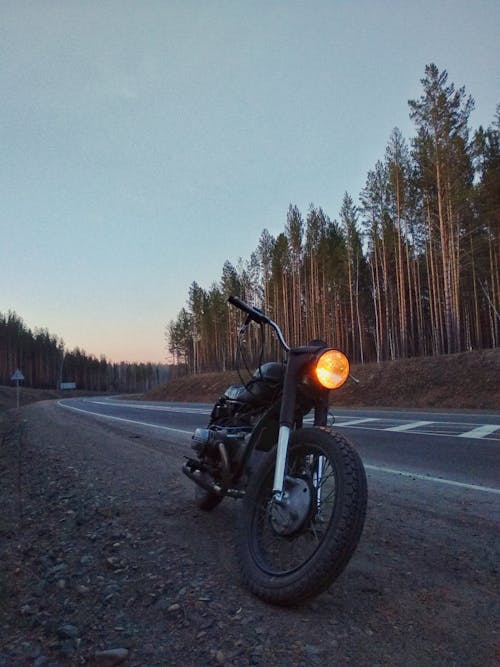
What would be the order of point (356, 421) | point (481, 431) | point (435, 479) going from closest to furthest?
point (435, 479) < point (481, 431) < point (356, 421)

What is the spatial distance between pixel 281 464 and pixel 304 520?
31cm

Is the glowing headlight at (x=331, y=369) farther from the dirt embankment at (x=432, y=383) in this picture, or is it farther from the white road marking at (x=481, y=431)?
the dirt embankment at (x=432, y=383)

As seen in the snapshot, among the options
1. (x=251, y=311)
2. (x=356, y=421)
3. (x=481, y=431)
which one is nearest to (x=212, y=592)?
(x=251, y=311)

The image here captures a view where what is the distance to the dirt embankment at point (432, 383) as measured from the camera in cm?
1798

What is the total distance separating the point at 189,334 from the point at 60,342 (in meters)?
58.8

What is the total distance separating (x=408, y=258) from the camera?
30547mm

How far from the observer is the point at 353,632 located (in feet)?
6.40

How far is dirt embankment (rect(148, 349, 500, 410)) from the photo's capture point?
59.0 feet

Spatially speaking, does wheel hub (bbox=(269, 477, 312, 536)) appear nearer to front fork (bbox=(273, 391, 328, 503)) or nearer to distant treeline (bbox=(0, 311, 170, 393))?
front fork (bbox=(273, 391, 328, 503))

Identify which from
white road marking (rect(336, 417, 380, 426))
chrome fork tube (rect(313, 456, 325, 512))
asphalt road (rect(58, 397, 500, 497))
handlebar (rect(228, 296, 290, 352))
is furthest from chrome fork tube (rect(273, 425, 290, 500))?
white road marking (rect(336, 417, 380, 426))

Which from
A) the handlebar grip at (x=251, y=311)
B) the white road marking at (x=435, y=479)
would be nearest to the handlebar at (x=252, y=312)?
the handlebar grip at (x=251, y=311)

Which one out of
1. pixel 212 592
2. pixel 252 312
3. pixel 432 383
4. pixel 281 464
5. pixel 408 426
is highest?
pixel 252 312

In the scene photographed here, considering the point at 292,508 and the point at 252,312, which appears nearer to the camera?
the point at 292,508

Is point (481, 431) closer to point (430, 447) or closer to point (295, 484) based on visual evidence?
point (430, 447)
